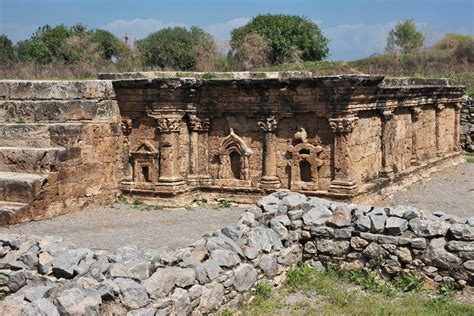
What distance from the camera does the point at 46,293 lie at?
4781 mm

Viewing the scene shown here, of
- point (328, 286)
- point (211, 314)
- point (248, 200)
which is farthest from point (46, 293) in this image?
point (248, 200)

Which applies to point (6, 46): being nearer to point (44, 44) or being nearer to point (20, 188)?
point (44, 44)

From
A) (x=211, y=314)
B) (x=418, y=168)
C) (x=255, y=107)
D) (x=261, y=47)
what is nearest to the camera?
(x=211, y=314)

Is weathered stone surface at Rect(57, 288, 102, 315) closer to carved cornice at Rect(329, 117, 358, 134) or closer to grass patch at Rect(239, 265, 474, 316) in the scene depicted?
grass patch at Rect(239, 265, 474, 316)

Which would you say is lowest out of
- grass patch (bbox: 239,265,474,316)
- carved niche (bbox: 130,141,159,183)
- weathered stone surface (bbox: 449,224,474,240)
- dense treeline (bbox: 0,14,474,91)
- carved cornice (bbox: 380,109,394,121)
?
grass patch (bbox: 239,265,474,316)

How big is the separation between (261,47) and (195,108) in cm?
2604

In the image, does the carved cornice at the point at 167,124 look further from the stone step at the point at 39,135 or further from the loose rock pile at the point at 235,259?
the loose rock pile at the point at 235,259

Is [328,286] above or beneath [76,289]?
beneath

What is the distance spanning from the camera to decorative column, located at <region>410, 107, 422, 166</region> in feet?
49.1

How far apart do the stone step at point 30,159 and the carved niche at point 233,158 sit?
A: 10.3 ft

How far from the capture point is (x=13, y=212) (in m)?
9.92

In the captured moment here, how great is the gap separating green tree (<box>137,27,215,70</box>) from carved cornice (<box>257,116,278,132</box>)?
73.1ft

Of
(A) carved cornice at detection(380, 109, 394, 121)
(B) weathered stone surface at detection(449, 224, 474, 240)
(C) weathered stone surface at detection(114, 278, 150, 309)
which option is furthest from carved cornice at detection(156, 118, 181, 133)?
(C) weathered stone surface at detection(114, 278, 150, 309)

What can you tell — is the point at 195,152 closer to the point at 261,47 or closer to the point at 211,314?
the point at 211,314
